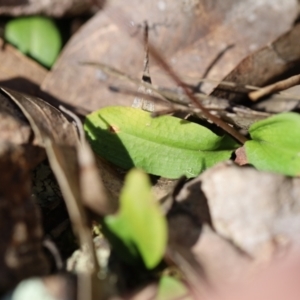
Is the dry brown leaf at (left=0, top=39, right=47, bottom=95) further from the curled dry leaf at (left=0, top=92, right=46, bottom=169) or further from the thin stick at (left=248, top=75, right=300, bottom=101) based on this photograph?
the thin stick at (left=248, top=75, right=300, bottom=101)

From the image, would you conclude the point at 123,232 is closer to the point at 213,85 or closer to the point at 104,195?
the point at 104,195

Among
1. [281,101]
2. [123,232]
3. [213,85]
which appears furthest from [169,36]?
[123,232]

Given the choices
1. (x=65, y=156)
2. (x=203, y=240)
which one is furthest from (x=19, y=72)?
(x=203, y=240)

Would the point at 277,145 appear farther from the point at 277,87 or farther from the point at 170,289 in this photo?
the point at 170,289

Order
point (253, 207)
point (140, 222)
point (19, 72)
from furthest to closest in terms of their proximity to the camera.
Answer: point (19, 72)
point (253, 207)
point (140, 222)

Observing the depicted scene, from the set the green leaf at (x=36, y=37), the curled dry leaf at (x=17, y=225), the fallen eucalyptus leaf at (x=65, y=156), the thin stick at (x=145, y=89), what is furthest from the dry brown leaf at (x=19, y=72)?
the curled dry leaf at (x=17, y=225)

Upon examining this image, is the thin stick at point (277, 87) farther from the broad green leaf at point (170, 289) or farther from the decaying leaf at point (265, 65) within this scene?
the broad green leaf at point (170, 289)
